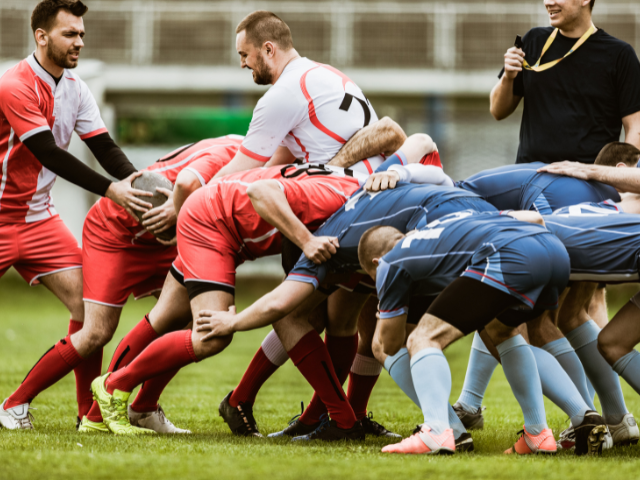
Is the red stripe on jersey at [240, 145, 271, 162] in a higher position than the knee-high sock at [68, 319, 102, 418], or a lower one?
higher

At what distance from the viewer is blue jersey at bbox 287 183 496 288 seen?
423 centimetres

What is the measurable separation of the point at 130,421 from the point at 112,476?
6.05 ft

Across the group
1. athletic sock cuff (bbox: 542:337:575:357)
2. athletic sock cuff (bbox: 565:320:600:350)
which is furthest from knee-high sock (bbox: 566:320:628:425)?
athletic sock cuff (bbox: 542:337:575:357)

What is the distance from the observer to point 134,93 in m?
20.0

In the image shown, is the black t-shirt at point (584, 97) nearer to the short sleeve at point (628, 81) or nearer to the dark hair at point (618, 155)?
the short sleeve at point (628, 81)

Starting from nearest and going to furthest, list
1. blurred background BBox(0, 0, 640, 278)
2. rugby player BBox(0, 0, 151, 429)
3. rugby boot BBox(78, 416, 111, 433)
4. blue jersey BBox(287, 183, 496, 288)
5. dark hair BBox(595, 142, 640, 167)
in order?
blue jersey BBox(287, 183, 496, 288), dark hair BBox(595, 142, 640, 167), rugby boot BBox(78, 416, 111, 433), rugby player BBox(0, 0, 151, 429), blurred background BBox(0, 0, 640, 278)

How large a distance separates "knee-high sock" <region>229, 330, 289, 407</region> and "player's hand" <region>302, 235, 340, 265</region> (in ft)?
3.33

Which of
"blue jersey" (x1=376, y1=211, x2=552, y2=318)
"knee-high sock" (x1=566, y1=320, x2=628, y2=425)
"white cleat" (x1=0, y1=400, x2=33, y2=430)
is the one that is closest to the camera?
"blue jersey" (x1=376, y1=211, x2=552, y2=318)

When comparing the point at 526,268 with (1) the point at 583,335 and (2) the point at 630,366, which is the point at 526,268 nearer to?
(2) the point at 630,366

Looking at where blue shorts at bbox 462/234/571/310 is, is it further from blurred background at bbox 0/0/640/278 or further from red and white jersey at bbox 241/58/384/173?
blurred background at bbox 0/0/640/278

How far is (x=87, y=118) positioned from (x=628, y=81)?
140 inches

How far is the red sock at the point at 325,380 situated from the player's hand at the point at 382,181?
0.96m

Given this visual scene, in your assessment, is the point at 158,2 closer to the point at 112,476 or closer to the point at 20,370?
the point at 20,370

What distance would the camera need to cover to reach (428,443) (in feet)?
12.4
